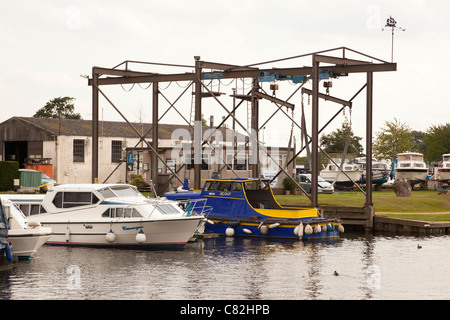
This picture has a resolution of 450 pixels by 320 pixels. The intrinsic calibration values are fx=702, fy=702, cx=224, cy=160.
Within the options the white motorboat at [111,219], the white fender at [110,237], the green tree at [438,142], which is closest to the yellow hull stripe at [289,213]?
the white motorboat at [111,219]

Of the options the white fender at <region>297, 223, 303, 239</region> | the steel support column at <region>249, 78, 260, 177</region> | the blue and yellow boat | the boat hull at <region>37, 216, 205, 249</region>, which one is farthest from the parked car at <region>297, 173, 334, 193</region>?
the boat hull at <region>37, 216, 205, 249</region>

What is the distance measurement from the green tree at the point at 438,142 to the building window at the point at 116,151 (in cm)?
4200

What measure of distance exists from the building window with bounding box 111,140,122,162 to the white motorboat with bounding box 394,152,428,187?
91.1ft

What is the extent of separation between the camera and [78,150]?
6794cm

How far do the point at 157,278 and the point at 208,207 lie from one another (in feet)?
43.0

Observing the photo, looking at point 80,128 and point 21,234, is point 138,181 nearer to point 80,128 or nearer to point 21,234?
point 80,128

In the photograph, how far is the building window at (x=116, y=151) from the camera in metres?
70.2

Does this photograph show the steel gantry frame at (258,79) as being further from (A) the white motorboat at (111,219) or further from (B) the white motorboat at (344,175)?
(B) the white motorboat at (344,175)

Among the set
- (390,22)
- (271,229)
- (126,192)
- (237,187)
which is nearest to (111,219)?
(126,192)

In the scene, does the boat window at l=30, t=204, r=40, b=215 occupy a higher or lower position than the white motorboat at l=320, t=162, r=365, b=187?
lower

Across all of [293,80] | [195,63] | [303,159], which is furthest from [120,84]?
[303,159]

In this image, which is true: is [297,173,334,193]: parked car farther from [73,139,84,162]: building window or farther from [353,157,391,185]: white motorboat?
[73,139,84,162]: building window

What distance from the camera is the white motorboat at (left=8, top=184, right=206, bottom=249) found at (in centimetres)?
3008

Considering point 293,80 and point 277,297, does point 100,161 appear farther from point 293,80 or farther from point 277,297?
point 277,297
